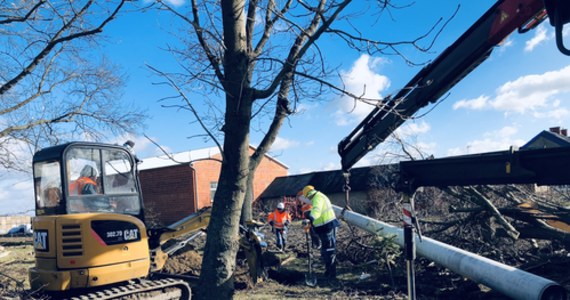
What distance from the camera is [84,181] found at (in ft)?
21.0

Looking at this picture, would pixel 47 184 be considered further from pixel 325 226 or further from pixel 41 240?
pixel 325 226

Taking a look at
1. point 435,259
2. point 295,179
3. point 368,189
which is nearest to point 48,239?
point 435,259

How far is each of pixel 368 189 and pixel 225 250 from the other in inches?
723

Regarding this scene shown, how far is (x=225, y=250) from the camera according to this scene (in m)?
6.03

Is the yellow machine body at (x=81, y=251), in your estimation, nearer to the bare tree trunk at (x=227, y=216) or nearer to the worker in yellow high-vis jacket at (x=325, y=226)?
the bare tree trunk at (x=227, y=216)

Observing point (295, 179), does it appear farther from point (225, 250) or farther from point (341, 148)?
point (225, 250)

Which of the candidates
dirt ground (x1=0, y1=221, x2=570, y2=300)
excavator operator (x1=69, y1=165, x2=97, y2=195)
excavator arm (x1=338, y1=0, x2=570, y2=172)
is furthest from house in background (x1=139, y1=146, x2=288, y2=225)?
excavator operator (x1=69, y1=165, x2=97, y2=195)

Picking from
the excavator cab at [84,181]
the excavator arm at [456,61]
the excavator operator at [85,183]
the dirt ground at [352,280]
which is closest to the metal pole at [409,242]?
the excavator arm at [456,61]

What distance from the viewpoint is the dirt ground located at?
7020mm

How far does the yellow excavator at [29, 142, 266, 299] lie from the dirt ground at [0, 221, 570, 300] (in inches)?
23.7

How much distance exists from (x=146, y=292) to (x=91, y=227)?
4.02ft

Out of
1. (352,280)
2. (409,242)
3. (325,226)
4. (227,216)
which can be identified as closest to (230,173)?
(227,216)

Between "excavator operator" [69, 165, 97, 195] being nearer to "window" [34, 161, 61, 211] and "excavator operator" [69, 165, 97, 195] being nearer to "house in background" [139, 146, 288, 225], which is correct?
"window" [34, 161, 61, 211]

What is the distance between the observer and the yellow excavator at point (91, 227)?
5.87m
